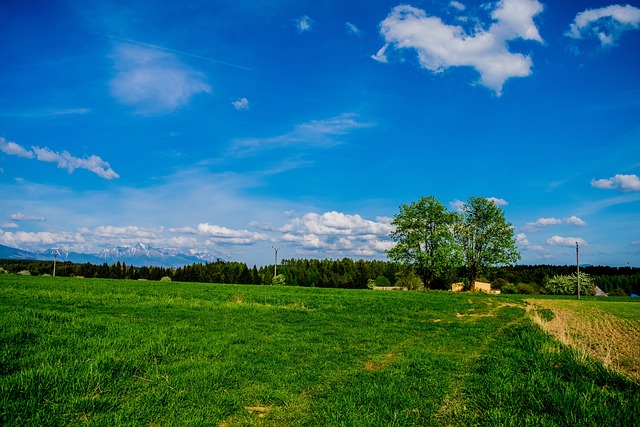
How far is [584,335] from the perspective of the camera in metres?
14.0

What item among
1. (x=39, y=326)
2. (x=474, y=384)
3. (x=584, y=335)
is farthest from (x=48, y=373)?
(x=584, y=335)

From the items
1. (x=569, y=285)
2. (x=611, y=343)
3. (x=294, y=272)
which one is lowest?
(x=294, y=272)

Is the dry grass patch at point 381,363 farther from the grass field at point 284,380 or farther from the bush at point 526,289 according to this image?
the bush at point 526,289

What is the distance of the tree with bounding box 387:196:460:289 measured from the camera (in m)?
60.2

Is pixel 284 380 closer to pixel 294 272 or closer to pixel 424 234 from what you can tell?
pixel 424 234

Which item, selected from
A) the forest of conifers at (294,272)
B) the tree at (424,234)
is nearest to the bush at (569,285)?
the tree at (424,234)

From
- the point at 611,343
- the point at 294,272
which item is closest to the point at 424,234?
the point at 611,343

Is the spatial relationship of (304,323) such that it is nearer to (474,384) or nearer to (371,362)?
(371,362)

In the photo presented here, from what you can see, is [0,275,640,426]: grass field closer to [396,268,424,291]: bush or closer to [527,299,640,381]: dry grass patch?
[527,299,640,381]: dry grass patch

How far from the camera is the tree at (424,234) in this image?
60250mm

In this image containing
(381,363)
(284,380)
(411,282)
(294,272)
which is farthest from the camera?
(294,272)

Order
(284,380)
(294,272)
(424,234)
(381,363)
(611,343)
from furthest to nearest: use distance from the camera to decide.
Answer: (294,272) < (424,234) < (611,343) < (381,363) < (284,380)

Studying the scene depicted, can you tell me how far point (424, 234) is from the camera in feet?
201

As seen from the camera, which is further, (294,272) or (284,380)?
(294,272)
